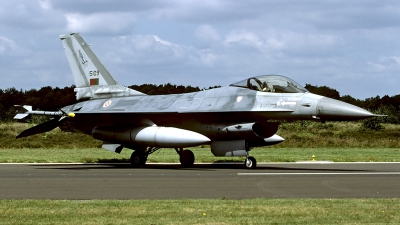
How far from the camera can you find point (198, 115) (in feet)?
72.3

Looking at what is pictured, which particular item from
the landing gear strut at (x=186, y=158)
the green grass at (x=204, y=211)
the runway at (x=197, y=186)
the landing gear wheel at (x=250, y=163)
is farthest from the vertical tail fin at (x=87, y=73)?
the green grass at (x=204, y=211)

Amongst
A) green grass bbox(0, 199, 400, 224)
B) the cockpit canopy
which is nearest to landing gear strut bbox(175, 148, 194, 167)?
the cockpit canopy

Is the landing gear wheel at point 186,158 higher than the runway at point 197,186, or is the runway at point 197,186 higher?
the landing gear wheel at point 186,158

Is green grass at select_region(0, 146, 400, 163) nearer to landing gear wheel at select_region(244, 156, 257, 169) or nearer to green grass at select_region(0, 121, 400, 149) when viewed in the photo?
green grass at select_region(0, 121, 400, 149)

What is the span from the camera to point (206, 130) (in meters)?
22.0

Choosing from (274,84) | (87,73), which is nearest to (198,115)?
(274,84)

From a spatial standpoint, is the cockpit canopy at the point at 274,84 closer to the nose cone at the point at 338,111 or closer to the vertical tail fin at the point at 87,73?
the nose cone at the point at 338,111

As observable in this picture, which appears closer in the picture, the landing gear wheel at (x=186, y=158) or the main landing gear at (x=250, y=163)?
the main landing gear at (x=250, y=163)

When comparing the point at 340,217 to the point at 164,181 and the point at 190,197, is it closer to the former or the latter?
the point at 190,197

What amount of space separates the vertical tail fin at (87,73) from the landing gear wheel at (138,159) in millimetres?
2857

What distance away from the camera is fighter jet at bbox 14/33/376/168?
65.9ft

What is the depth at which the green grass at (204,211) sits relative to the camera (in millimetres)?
8977

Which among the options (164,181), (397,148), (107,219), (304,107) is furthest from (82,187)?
(397,148)

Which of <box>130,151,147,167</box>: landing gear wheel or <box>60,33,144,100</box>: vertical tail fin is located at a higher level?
<box>60,33,144,100</box>: vertical tail fin
